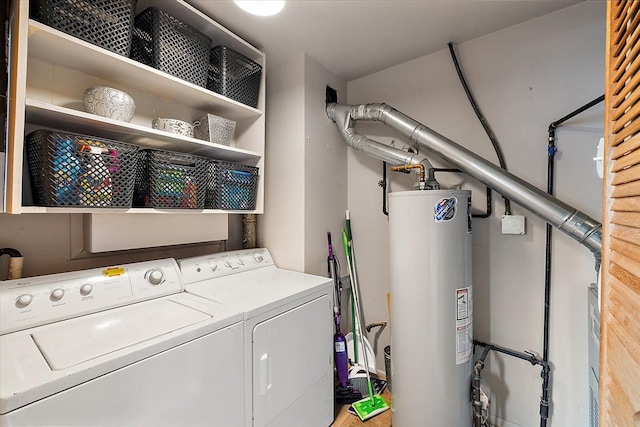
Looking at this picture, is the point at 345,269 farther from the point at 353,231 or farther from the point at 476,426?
the point at 476,426

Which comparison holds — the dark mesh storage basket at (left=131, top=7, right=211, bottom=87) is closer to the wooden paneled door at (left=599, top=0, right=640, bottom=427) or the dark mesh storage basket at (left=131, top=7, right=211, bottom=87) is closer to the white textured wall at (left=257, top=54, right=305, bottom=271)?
the white textured wall at (left=257, top=54, right=305, bottom=271)

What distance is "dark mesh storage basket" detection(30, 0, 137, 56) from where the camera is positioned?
3.38 ft

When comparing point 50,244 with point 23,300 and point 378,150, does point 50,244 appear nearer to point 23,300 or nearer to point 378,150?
point 23,300

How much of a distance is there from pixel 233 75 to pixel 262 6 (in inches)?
17.4

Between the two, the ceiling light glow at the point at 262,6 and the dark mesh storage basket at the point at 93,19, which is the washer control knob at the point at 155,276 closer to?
the dark mesh storage basket at the point at 93,19

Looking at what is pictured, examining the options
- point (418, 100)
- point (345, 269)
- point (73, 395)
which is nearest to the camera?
point (73, 395)

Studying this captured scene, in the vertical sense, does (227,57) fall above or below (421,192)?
above

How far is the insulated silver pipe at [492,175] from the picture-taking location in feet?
4.28

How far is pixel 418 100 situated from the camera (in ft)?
6.59

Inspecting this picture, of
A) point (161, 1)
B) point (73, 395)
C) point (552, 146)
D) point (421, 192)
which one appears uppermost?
point (161, 1)

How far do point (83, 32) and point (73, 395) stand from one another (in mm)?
1278

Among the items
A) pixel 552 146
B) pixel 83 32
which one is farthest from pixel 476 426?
pixel 83 32

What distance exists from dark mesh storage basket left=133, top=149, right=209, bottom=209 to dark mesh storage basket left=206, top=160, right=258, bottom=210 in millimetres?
99

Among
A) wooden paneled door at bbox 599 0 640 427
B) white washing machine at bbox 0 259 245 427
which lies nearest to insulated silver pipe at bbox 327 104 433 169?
wooden paneled door at bbox 599 0 640 427
